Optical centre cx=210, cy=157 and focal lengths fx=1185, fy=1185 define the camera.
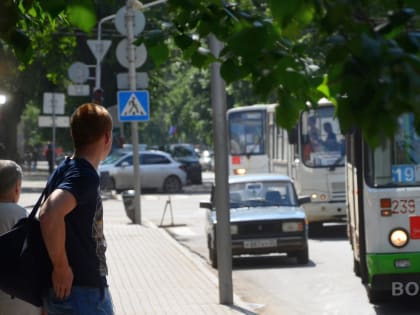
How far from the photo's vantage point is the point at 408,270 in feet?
37.8

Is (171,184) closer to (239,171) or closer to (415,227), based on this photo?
(239,171)

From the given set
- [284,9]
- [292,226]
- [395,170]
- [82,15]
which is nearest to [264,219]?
[292,226]

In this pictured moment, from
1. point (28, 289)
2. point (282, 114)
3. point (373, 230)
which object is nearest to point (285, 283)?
point (373, 230)

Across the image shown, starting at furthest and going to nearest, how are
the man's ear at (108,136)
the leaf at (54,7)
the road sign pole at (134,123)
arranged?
the road sign pole at (134,123), the man's ear at (108,136), the leaf at (54,7)

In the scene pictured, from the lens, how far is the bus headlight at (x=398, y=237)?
11.6 metres

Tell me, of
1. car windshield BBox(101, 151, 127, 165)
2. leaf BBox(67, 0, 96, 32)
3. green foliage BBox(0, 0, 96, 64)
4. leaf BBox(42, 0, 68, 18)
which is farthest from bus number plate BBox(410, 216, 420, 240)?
car windshield BBox(101, 151, 127, 165)

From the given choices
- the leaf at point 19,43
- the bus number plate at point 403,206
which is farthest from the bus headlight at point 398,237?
the leaf at point 19,43

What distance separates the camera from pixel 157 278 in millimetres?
15719

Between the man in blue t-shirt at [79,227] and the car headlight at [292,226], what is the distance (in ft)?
41.3

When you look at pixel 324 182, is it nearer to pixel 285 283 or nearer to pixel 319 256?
pixel 319 256

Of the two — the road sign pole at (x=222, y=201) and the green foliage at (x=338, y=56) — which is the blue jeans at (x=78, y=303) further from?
the road sign pole at (x=222, y=201)

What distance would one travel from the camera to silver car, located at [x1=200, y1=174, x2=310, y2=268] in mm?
17812

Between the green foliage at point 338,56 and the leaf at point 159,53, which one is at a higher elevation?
the leaf at point 159,53

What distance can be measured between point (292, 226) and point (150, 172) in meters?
28.0
